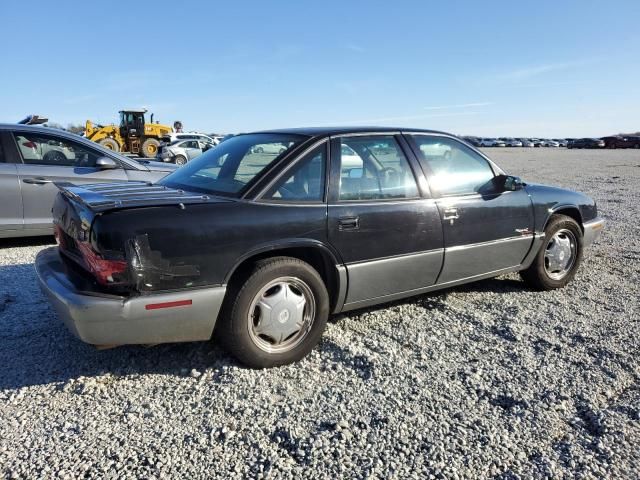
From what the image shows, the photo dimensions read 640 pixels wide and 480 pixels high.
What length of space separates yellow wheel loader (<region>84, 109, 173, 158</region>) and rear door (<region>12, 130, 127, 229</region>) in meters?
22.3

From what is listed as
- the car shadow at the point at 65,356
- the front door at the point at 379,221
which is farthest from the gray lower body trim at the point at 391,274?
the car shadow at the point at 65,356

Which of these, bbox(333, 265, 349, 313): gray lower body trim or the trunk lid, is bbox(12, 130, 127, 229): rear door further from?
bbox(333, 265, 349, 313): gray lower body trim

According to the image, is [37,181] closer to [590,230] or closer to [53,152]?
[53,152]

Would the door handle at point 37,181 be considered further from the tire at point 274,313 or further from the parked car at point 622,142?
the parked car at point 622,142

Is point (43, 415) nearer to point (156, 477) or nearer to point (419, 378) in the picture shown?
point (156, 477)

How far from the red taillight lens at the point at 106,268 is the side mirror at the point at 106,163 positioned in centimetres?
381

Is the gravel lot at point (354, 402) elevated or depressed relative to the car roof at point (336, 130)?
depressed

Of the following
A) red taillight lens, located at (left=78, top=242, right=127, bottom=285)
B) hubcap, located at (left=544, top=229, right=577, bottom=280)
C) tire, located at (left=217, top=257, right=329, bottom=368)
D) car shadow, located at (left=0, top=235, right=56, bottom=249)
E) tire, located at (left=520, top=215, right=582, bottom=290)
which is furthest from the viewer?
car shadow, located at (left=0, top=235, right=56, bottom=249)

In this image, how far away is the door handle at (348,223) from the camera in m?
3.32

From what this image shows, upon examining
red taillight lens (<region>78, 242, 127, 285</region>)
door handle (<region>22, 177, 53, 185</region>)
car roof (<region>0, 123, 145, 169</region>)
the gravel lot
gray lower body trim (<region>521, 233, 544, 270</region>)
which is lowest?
the gravel lot

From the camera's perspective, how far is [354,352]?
337cm

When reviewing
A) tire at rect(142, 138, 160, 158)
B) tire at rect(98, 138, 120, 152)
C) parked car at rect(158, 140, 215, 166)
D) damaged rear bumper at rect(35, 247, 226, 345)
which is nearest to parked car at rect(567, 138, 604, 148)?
parked car at rect(158, 140, 215, 166)

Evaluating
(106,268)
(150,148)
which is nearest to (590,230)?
(106,268)

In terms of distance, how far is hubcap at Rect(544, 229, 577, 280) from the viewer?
475 centimetres
